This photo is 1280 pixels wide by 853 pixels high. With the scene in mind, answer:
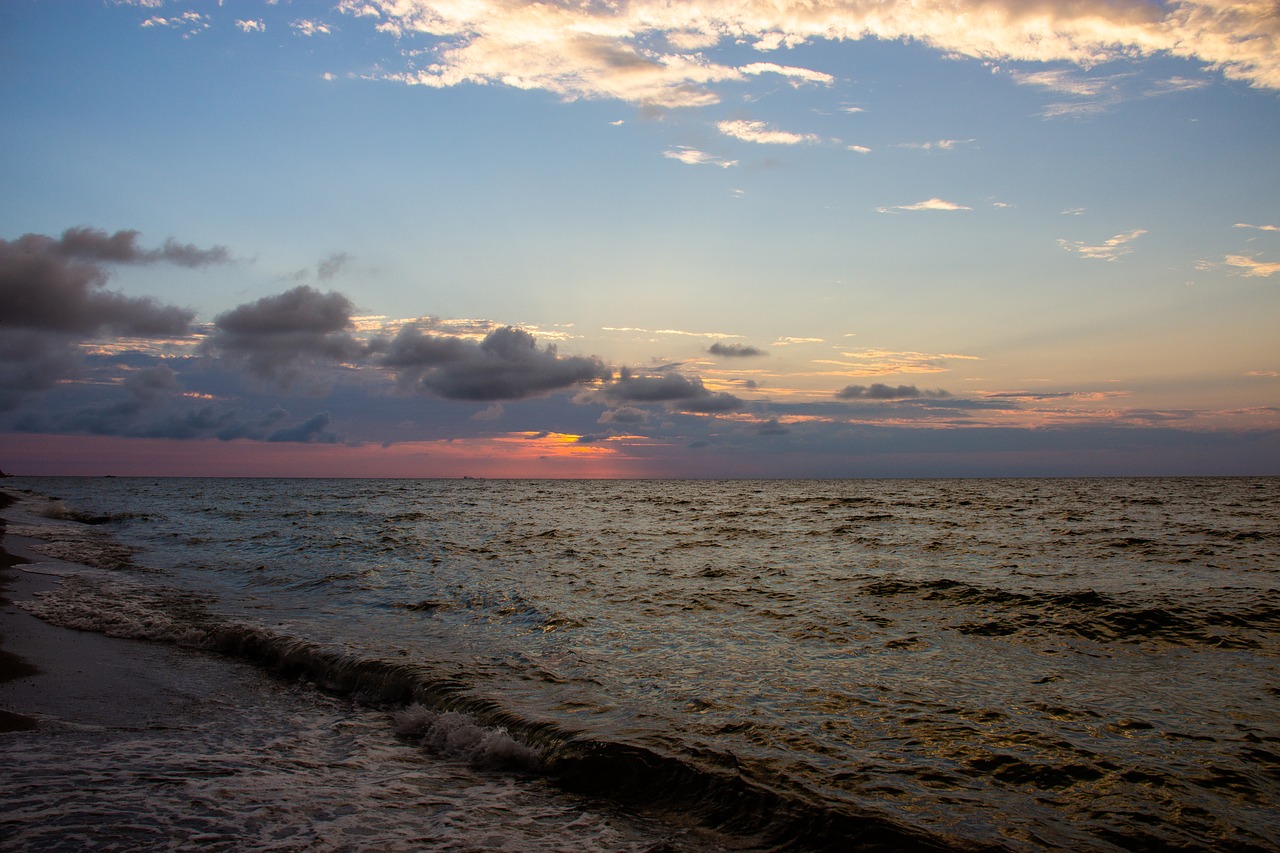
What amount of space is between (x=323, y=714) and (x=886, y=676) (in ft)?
26.9

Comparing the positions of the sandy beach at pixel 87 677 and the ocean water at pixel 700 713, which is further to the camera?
the sandy beach at pixel 87 677

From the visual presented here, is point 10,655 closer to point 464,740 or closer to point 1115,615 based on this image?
point 464,740

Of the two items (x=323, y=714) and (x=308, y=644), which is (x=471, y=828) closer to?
(x=323, y=714)

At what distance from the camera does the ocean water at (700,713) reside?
6.47 metres

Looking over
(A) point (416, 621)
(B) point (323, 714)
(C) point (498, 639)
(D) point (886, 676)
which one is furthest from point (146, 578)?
(D) point (886, 676)

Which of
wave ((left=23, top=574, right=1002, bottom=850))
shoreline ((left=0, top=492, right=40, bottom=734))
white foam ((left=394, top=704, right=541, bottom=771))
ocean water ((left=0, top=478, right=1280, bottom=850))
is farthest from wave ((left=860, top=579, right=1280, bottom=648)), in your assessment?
shoreline ((left=0, top=492, right=40, bottom=734))

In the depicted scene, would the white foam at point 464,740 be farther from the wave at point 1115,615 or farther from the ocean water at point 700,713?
the wave at point 1115,615

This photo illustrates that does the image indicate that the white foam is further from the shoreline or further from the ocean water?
the shoreline

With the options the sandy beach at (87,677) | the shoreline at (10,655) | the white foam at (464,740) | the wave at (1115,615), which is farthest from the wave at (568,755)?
the wave at (1115,615)

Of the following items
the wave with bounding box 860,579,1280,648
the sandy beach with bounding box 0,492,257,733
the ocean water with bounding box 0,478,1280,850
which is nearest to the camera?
the ocean water with bounding box 0,478,1280,850

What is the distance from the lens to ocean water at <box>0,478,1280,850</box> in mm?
6469

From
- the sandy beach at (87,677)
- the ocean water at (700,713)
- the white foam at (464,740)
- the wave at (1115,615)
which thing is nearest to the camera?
the ocean water at (700,713)

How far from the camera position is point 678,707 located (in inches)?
378

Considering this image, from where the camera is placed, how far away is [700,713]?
9.32 metres
